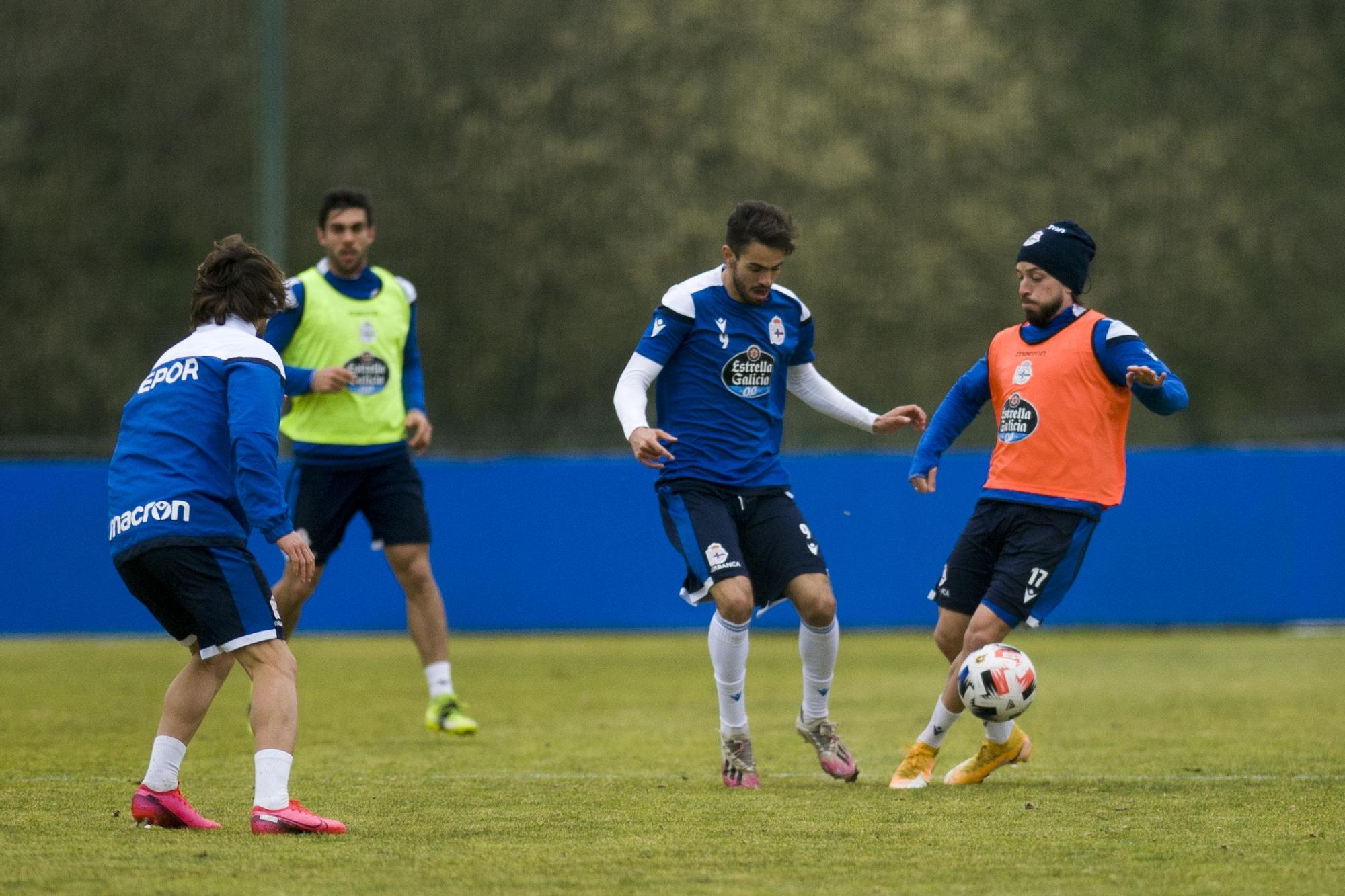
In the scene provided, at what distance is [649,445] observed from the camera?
634cm

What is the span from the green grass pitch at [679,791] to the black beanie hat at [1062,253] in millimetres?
1829

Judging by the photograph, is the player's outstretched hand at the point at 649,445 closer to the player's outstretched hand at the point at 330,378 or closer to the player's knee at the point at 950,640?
the player's knee at the point at 950,640

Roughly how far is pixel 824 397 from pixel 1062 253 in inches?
45.1

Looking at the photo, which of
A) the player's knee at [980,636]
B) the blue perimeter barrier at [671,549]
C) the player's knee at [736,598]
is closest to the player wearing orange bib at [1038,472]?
the player's knee at [980,636]

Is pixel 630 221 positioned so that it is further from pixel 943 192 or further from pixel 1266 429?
pixel 1266 429

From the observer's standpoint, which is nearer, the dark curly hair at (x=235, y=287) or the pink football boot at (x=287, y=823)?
the pink football boot at (x=287, y=823)

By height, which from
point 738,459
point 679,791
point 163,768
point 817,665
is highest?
point 738,459

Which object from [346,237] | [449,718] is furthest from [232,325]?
[449,718]

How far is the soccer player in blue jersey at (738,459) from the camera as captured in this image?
6.68 metres

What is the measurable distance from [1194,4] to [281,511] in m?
26.2

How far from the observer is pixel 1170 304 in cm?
2695

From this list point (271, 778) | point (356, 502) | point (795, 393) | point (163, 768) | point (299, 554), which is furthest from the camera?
point (356, 502)

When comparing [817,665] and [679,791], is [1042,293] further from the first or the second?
[679,791]

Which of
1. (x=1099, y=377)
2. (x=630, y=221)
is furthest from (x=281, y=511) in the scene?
(x=630, y=221)
